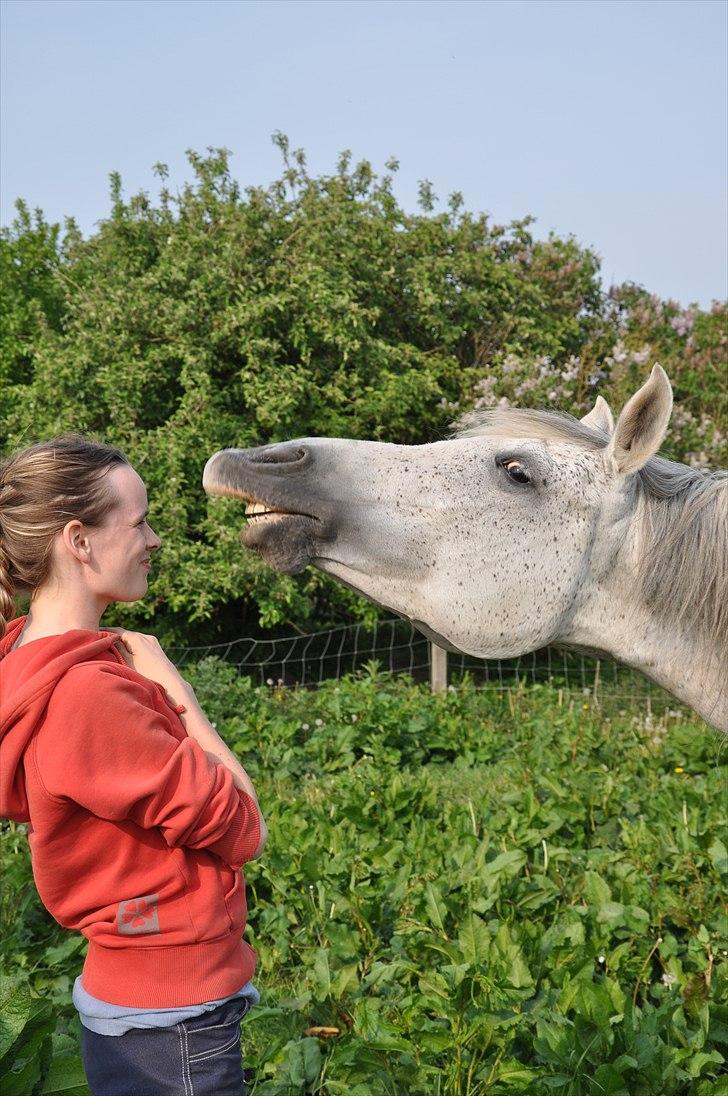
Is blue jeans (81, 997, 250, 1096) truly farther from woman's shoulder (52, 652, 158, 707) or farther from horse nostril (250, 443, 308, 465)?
horse nostril (250, 443, 308, 465)

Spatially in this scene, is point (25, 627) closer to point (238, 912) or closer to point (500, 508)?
point (238, 912)

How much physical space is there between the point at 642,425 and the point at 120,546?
3.85 feet

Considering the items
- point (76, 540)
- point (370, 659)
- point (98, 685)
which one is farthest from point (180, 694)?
point (370, 659)

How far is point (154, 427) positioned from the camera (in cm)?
903

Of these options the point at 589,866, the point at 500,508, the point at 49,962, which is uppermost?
the point at 500,508

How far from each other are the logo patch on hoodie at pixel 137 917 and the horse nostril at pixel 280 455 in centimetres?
91

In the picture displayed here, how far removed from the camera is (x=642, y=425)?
6.86ft

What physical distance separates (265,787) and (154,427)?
473cm

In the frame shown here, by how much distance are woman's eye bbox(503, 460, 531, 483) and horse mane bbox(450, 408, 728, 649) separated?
131 mm

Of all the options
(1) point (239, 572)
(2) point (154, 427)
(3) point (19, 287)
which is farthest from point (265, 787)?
(3) point (19, 287)

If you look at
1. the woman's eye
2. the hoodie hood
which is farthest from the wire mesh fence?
the hoodie hood

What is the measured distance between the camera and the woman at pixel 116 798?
144 centimetres

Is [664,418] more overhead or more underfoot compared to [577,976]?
more overhead

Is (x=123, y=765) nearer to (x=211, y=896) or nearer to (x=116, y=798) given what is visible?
(x=116, y=798)
